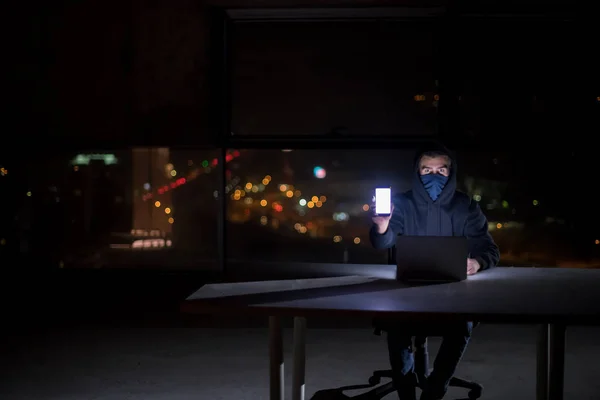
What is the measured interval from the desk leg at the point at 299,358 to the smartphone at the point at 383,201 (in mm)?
574

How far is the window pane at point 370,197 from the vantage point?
5.75 meters

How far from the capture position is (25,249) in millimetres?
6414

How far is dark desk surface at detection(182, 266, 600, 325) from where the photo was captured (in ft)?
6.78

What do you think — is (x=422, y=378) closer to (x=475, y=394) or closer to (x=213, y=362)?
(x=475, y=394)

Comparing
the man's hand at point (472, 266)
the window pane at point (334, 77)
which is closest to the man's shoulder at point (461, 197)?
the man's hand at point (472, 266)

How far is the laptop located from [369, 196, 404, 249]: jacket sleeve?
48 centimetres

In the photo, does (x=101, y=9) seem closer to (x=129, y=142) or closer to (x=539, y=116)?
(x=129, y=142)

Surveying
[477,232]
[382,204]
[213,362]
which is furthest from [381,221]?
[213,362]

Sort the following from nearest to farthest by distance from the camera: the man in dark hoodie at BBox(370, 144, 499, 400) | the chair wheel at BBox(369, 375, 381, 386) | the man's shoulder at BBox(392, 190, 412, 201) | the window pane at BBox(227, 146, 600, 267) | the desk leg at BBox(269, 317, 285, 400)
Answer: the desk leg at BBox(269, 317, 285, 400) < the man in dark hoodie at BBox(370, 144, 499, 400) < the man's shoulder at BBox(392, 190, 412, 201) < the chair wheel at BBox(369, 375, 381, 386) < the window pane at BBox(227, 146, 600, 267)

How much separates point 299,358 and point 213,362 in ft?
4.87

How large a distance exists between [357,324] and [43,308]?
8.59ft

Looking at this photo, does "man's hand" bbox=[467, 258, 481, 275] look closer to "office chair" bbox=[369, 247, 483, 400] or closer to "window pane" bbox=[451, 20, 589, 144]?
"office chair" bbox=[369, 247, 483, 400]

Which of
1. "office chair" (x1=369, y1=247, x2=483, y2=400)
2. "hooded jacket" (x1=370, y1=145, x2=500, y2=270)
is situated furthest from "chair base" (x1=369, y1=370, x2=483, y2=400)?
"hooded jacket" (x1=370, y1=145, x2=500, y2=270)

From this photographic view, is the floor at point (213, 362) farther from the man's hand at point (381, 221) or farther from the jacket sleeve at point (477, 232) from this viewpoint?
the man's hand at point (381, 221)
